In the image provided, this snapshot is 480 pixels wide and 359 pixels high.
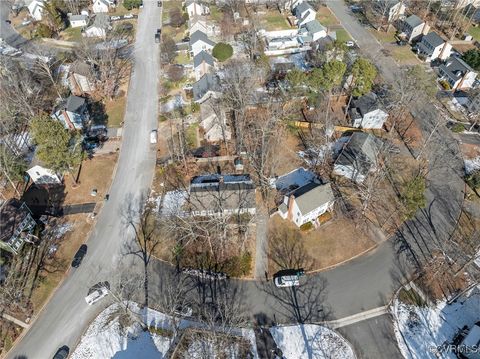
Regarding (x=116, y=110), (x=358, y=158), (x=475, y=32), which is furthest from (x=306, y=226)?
(x=475, y=32)

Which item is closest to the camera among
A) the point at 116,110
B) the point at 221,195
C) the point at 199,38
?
the point at 221,195

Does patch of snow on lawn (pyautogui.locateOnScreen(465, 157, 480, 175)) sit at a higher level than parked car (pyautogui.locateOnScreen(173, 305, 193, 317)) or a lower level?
higher

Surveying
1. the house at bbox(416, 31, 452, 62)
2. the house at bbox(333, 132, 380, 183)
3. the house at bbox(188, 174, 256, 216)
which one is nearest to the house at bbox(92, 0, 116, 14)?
the house at bbox(188, 174, 256, 216)

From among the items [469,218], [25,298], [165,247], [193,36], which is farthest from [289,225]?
[193,36]

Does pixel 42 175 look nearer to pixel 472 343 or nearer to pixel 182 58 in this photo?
pixel 182 58

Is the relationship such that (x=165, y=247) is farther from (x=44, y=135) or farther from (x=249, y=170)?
(x=44, y=135)

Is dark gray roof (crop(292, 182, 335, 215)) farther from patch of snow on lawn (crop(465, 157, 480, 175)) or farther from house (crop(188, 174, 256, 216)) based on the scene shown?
patch of snow on lawn (crop(465, 157, 480, 175))
